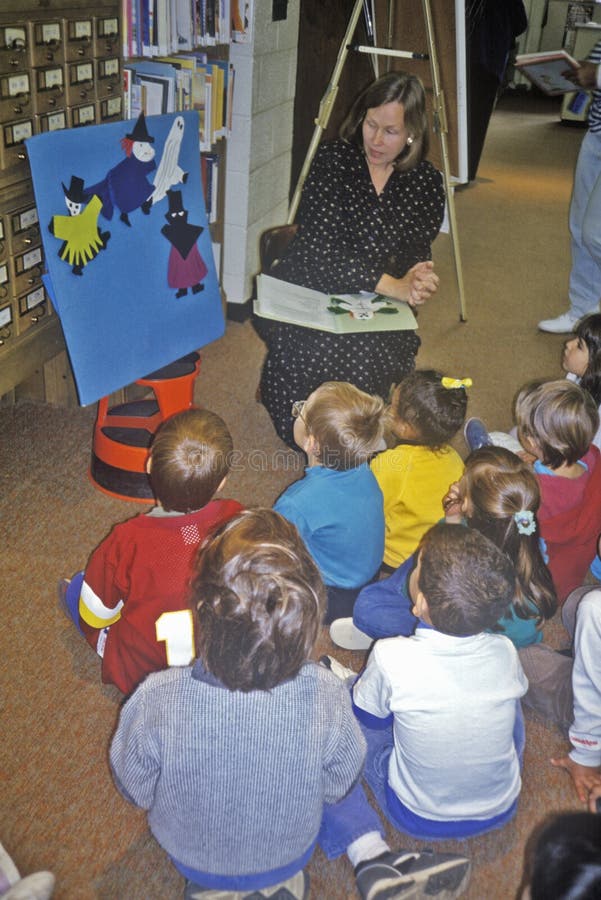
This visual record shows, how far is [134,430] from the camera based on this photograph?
2.40m

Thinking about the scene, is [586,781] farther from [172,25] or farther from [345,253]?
[172,25]

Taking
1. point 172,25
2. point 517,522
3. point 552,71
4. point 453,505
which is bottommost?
point 453,505

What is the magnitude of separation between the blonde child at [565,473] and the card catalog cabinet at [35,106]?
4.38 feet

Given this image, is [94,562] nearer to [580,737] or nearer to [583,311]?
[580,737]

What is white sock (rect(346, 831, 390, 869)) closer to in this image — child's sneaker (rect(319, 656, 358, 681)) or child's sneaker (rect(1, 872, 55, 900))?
child's sneaker (rect(319, 656, 358, 681))

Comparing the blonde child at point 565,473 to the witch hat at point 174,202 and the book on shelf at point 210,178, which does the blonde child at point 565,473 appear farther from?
the book on shelf at point 210,178

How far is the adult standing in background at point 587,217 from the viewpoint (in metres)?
3.24

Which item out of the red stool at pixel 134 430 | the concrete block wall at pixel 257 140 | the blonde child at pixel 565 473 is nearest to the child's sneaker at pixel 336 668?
the blonde child at pixel 565 473

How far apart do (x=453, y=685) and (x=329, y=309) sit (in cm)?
141

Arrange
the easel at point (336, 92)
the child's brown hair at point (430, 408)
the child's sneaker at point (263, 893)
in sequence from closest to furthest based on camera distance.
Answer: the child's sneaker at point (263, 893)
the child's brown hair at point (430, 408)
the easel at point (336, 92)

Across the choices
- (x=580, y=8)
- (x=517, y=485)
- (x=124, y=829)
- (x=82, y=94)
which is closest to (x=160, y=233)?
(x=82, y=94)

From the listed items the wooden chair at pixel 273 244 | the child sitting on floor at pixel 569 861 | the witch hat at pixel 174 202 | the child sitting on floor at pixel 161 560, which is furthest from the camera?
the wooden chair at pixel 273 244

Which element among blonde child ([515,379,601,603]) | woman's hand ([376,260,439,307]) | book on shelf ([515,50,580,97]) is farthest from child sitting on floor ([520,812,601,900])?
book on shelf ([515,50,580,97])

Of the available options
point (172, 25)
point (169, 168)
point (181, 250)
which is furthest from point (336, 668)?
point (172, 25)
